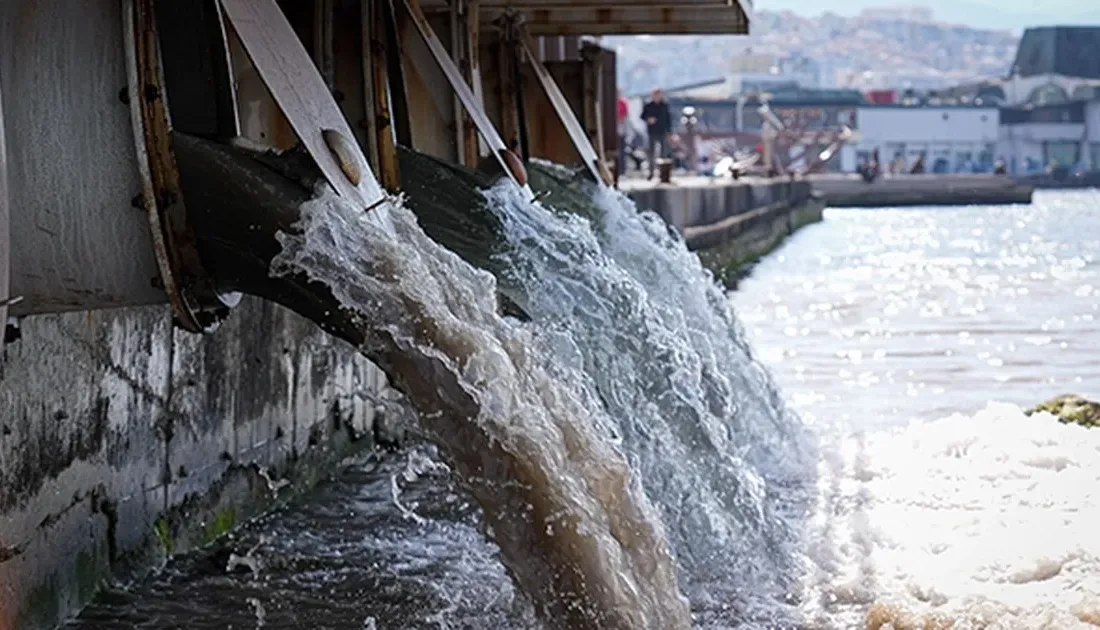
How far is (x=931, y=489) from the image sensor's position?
11039 millimetres

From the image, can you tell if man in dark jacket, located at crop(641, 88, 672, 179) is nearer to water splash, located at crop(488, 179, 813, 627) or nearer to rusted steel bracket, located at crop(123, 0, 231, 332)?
water splash, located at crop(488, 179, 813, 627)

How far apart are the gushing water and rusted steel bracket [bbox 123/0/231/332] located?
0.34m

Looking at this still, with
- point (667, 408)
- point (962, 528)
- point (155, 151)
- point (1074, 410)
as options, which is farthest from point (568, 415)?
point (1074, 410)

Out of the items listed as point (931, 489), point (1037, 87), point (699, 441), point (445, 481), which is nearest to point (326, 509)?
point (445, 481)

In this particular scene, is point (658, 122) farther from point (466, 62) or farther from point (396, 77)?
point (396, 77)

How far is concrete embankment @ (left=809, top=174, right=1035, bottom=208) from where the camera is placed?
8694cm

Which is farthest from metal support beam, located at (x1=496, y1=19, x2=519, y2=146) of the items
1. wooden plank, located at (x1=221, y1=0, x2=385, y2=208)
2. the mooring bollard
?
the mooring bollard

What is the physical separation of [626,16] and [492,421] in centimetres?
775

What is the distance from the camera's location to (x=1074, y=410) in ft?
44.9

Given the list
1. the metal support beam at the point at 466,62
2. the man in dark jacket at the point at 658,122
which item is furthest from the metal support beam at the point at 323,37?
the man in dark jacket at the point at 658,122

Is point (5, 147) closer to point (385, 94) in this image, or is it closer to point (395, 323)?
point (395, 323)

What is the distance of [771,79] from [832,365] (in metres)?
173

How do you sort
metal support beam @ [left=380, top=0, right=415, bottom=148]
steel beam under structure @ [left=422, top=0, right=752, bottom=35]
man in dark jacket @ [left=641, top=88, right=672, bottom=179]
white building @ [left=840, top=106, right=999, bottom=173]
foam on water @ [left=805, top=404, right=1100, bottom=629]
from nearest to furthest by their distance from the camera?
1. foam on water @ [left=805, top=404, right=1100, bottom=629]
2. metal support beam @ [left=380, top=0, right=415, bottom=148]
3. steel beam under structure @ [left=422, top=0, right=752, bottom=35]
4. man in dark jacket @ [left=641, top=88, right=672, bottom=179]
5. white building @ [left=840, top=106, right=999, bottom=173]

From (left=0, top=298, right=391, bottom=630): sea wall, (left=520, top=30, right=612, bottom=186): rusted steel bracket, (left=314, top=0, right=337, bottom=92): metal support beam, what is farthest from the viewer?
(left=520, top=30, right=612, bottom=186): rusted steel bracket
